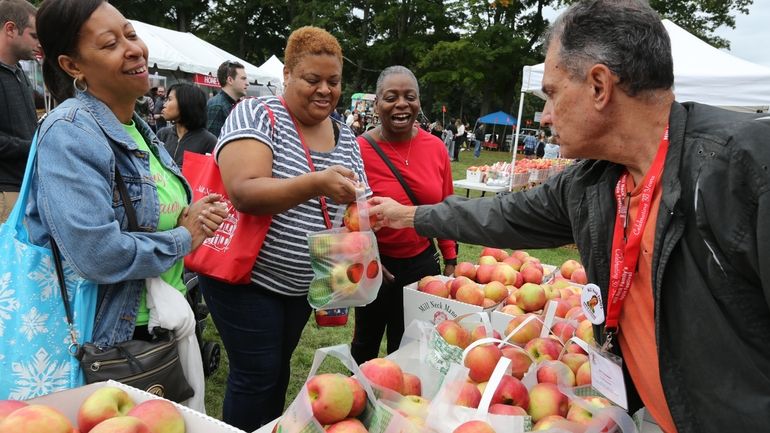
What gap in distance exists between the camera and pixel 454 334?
6.60 feet

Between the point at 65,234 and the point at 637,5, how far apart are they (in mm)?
1728

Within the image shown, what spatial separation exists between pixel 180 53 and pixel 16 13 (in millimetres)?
12185

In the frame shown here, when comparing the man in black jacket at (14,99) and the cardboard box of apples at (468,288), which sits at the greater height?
the man in black jacket at (14,99)

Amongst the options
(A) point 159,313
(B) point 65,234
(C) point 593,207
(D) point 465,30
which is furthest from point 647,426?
(D) point 465,30

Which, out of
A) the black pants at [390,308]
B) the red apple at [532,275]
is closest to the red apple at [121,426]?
the black pants at [390,308]

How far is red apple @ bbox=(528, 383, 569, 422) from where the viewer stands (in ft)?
5.54

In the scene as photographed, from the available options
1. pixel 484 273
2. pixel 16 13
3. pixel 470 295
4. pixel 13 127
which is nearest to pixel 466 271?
pixel 484 273

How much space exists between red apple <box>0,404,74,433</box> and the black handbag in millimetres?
385

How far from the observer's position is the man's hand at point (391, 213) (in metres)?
2.33

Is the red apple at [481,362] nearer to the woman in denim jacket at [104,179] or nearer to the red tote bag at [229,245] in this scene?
the red tote bag at [229,245]

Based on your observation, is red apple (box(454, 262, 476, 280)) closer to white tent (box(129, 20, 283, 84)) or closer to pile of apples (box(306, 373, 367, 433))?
pile of apples (box(306, 373, 367, 433))

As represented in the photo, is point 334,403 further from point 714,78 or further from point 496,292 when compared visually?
point 714,78

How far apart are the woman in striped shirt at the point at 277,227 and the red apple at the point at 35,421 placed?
92 cm

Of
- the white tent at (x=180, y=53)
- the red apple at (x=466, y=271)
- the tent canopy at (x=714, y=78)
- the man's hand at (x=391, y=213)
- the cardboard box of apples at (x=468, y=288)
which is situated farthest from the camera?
the white tent at (x=180, y=53)
